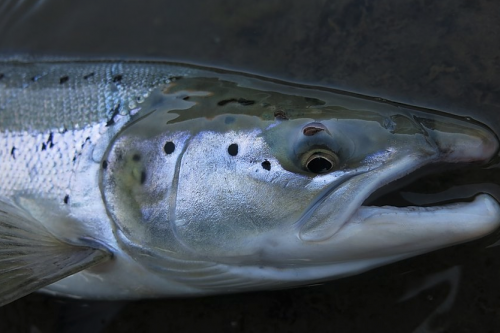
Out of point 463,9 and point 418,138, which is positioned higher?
point 463,9

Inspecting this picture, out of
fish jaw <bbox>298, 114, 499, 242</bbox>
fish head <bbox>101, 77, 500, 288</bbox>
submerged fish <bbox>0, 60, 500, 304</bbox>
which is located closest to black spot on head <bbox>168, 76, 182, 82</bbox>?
submerged fish <bbox>0, 60, 500, 304</bbox>

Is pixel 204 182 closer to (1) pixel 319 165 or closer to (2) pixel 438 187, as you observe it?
(1) pixel 319 165

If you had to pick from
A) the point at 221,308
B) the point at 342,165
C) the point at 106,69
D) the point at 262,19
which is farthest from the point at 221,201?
the point at 262,19

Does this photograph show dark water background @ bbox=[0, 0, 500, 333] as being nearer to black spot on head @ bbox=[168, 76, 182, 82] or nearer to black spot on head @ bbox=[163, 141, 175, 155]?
black spot on head @ bbox=[168, 76, 182, 82]

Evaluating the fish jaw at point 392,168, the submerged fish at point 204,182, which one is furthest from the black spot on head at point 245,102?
the fish jaw at point 392,168

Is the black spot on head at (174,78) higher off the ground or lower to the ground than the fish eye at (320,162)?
higher

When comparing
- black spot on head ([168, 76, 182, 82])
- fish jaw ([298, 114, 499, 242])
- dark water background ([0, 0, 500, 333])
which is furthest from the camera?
black spot on head ([168, 76, 182, 82])

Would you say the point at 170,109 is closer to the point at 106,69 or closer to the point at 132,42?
the point at 106,69

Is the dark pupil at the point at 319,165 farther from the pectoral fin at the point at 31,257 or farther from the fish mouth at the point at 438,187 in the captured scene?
the pectoral fin at the point at 31,257

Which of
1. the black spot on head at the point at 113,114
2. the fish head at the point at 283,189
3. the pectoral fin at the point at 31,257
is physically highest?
the black spot on head at the point at 113,114
